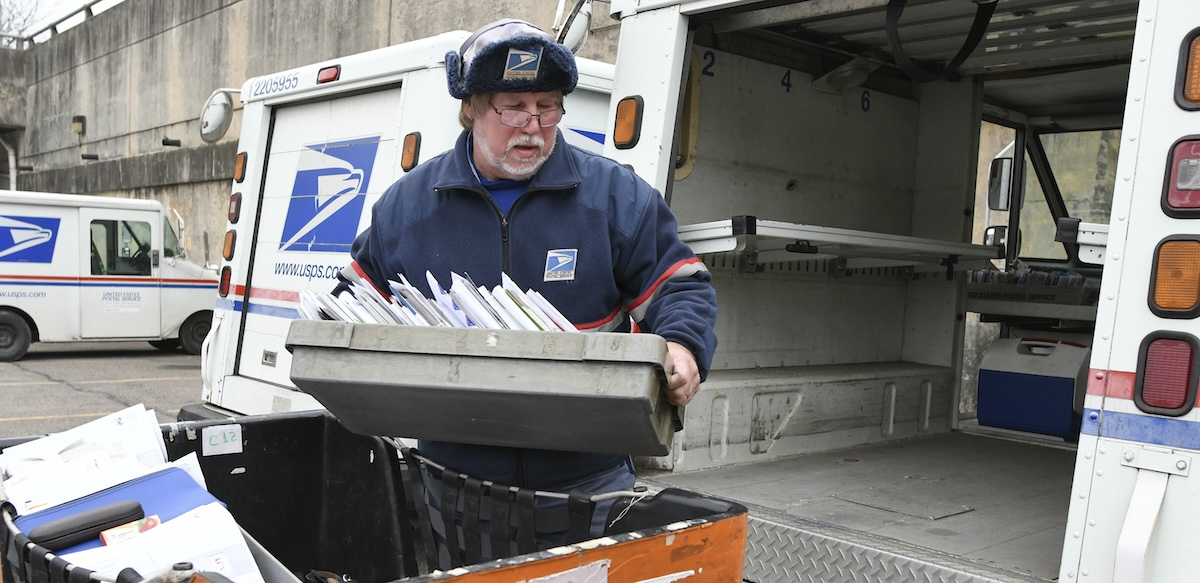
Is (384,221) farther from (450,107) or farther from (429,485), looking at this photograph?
(450,107)

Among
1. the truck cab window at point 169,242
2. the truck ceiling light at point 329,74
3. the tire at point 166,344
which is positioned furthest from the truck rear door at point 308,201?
the tire at point 166,344

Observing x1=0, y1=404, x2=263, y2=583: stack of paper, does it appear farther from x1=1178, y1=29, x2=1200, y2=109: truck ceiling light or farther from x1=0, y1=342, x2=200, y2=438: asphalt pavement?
x1=0, y1=342, x2=200, y2=438: asphalt pavement

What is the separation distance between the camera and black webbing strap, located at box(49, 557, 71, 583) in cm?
156

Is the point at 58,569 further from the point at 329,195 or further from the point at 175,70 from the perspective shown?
the point at 175,70

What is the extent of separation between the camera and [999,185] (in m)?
6.23

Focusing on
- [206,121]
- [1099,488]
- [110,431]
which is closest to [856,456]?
[1099,488]

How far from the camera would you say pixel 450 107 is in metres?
4.61

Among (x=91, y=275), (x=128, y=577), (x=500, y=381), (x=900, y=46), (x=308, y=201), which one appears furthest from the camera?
(x=91, y=275)

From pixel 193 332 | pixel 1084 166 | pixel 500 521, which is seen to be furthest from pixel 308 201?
pixel 193 332

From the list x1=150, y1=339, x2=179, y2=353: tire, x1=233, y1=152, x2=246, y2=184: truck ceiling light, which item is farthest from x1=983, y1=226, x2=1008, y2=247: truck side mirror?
x1=150, y1=339, x2=179, y2=353: tire

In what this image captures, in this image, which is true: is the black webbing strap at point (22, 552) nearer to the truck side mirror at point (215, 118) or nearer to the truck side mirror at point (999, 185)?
the truck side mirror at point (215, 118)

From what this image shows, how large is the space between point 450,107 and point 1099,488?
3139 mm

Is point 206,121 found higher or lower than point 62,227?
higher

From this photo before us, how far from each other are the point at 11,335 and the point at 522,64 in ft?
41.3
